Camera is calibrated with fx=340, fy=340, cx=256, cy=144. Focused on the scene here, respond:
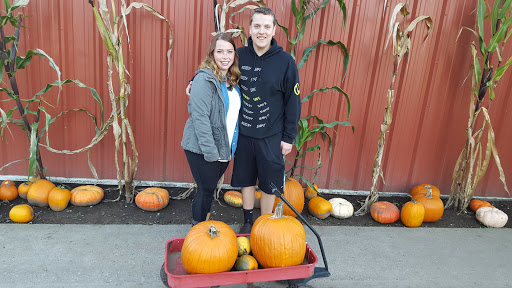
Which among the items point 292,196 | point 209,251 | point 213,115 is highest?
point 213,115

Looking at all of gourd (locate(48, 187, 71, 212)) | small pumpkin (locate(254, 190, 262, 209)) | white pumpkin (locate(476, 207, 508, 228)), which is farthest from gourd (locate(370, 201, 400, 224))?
gourd (locate(48, 187, 71, 212))

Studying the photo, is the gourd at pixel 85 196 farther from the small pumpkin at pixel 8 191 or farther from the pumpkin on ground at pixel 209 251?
the pumpkin on ground at pixel 209 251

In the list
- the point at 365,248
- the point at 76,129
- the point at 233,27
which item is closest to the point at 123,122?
the point at 76,129

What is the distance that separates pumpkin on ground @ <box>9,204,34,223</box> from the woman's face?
2217 mm

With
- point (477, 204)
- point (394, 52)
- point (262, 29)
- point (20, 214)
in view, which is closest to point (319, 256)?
point (262, 29)

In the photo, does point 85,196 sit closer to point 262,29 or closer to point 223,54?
point 223,54

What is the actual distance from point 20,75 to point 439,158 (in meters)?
4.73

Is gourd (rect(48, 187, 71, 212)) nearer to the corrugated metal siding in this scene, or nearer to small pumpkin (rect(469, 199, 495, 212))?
Answer: the corrugated metal siding

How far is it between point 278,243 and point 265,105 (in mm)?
1083

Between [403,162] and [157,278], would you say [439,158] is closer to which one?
[403,162]

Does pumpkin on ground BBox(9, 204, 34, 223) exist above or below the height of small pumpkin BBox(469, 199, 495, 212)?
below

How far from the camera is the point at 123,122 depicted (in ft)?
10.9

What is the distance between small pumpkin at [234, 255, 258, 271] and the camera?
2.02 m

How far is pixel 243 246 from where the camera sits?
2207 millimetres
